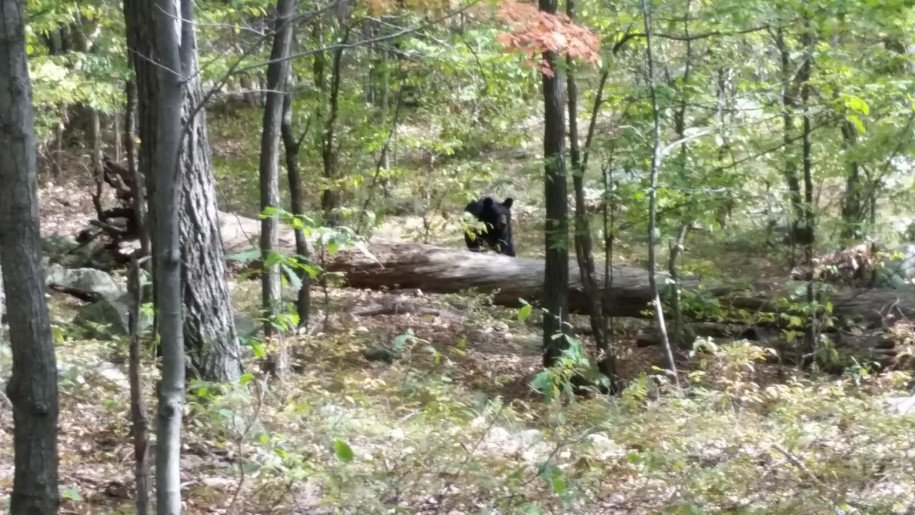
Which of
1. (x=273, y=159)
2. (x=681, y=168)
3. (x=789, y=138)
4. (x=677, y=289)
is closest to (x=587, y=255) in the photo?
(x=677, y=289)

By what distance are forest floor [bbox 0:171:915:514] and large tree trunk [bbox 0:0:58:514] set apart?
0.80 metres

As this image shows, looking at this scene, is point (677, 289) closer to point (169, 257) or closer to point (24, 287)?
point (169, 257)

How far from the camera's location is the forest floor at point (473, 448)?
4215 millimetres

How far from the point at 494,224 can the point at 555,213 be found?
4886 millimetres

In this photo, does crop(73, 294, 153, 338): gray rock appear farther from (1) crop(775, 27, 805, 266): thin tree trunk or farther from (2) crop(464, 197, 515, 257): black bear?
(1) crop(775, 27, 805, 266): thin tree trunk

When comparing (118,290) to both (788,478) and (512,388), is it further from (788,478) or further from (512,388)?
(788,478)

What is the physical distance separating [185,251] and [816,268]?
6.50 meters

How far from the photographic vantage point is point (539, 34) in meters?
6.00

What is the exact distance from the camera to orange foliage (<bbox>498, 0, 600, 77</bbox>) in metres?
6.02

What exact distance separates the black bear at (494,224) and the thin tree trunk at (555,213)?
452cm

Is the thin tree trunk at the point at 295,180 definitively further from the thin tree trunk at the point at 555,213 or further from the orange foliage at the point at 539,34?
the thin tree trunk at the point at 555,213

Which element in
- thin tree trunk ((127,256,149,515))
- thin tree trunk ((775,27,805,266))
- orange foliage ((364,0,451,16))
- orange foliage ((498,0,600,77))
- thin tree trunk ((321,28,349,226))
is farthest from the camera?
thin tree trunk ((321,28,349,226))

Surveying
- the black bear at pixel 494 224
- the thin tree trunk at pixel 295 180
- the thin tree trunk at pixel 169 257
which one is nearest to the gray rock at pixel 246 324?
the thin tree trunk at pixel 295 180

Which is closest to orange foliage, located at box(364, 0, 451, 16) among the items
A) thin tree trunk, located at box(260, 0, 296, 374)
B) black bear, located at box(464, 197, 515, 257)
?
thin tree trunk, located at box(260, 0, 296, 374)
